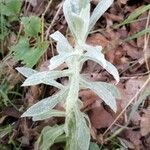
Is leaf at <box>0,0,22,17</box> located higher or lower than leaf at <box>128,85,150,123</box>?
higher

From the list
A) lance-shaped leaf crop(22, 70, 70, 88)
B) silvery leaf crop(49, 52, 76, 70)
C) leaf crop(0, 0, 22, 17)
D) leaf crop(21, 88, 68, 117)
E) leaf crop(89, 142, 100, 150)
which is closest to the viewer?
silvery leaf crop(49, 52, 76, 70)

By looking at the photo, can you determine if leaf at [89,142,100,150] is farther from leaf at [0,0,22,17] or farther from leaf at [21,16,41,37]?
leaf at [0,0,22,17]

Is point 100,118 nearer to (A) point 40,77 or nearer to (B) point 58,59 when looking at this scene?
(A) point 40,77

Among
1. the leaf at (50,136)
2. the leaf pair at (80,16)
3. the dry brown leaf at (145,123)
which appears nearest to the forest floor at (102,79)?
the dry brown leaf at (145,123)

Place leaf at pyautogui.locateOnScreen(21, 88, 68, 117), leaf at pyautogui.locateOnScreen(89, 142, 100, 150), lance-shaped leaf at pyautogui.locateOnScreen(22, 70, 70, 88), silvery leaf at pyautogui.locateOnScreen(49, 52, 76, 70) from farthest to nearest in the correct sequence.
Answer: leaf at pyautogui.locateOnScreen(89, 142, 100, 150)
leaf at pyautogui.locateOnScreen(21, 88, 68, 117)
lance-shaped leaf at pyautogui.locateOnScreen(22, 70, 70, 88)
silvery leaf at pyautogui.locateOnScreen(49, 52, 76, 70)

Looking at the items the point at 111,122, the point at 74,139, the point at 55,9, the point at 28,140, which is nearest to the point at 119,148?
the point at 111,122

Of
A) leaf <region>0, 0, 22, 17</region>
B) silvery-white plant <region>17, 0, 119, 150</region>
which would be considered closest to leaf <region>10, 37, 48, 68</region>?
leaf <region>0, 0, 22, 17</region>
